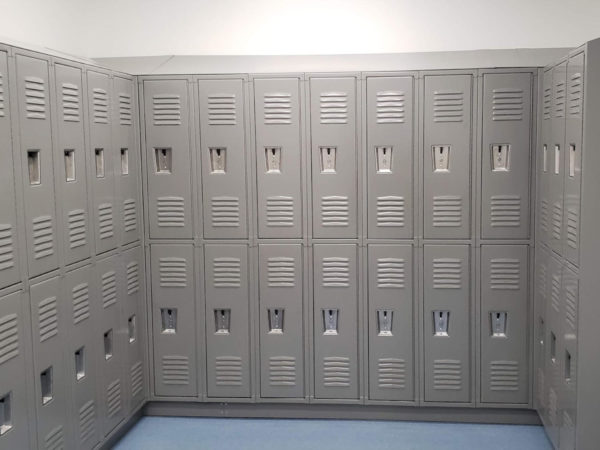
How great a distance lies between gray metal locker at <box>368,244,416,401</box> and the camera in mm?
5383

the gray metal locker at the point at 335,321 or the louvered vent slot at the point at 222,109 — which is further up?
the louvered vent slot at the point at 222,109

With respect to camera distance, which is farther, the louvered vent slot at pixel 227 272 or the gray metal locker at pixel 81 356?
the louvered vent slot at pixel 227 272

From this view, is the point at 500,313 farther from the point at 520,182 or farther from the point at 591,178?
the point at 591,178

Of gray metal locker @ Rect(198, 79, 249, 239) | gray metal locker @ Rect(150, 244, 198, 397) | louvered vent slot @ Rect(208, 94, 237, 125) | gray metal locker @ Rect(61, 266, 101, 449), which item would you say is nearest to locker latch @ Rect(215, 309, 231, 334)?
gray metal locker @ Rect(150, 244, 198, 397)

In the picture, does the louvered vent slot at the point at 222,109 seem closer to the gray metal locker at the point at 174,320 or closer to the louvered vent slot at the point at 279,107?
the louvered vent slot at the point at 279,107

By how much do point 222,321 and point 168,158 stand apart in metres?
1.26

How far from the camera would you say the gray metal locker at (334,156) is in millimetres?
5293

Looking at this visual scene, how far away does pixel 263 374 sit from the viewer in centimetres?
553

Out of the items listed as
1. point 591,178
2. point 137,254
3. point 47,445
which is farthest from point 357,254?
point 47,445

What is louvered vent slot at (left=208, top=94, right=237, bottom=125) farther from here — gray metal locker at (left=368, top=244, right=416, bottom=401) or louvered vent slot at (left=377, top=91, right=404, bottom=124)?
gray metal locker at (left=368, top=244, right=416, bottom=401)

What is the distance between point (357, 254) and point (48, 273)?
2.25 metres

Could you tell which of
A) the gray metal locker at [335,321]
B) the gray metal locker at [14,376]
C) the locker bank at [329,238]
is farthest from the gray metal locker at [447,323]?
the gray metal locker at [14,376]

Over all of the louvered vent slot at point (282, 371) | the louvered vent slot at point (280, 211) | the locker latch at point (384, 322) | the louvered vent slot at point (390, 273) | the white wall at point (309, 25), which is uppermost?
the white wall at point (309, 25)

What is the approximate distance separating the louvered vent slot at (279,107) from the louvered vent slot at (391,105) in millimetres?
636
